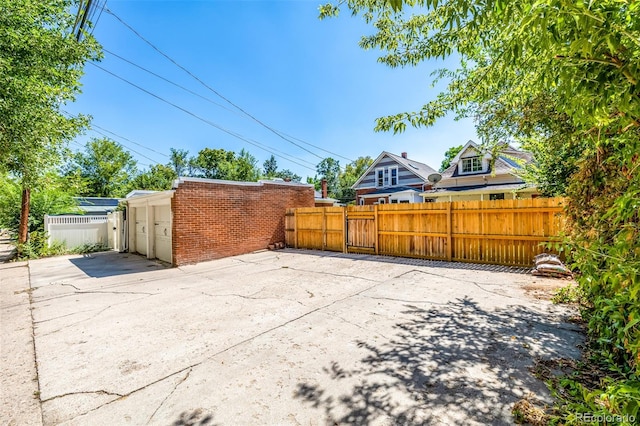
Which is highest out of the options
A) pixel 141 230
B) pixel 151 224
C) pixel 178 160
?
pixel 178 160

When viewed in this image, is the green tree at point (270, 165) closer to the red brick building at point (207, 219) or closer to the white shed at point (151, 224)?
the white shed at point (151, 224)

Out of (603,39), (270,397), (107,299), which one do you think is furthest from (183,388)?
(107,299)

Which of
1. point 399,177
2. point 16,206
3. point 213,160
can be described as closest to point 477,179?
point 399,177

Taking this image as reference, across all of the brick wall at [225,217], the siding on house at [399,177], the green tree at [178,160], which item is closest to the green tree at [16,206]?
the brick wall at [225,217]

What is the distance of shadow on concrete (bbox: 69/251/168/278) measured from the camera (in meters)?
8.11

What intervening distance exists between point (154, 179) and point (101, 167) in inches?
238

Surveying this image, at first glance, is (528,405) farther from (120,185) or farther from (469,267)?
(120,185)

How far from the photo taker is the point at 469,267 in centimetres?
743

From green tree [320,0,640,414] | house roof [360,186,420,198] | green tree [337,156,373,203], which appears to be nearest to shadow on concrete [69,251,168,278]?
green tree [320,0,640,414]

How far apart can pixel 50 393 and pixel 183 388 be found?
48.0 inches

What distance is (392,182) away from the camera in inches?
878

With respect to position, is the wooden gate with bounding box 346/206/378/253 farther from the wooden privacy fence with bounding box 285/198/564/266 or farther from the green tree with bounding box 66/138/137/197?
the green tree with bounding box 66/138/137/197

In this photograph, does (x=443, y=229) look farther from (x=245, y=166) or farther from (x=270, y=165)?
(x=270, y=165)

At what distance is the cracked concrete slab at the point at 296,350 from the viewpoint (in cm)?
226
